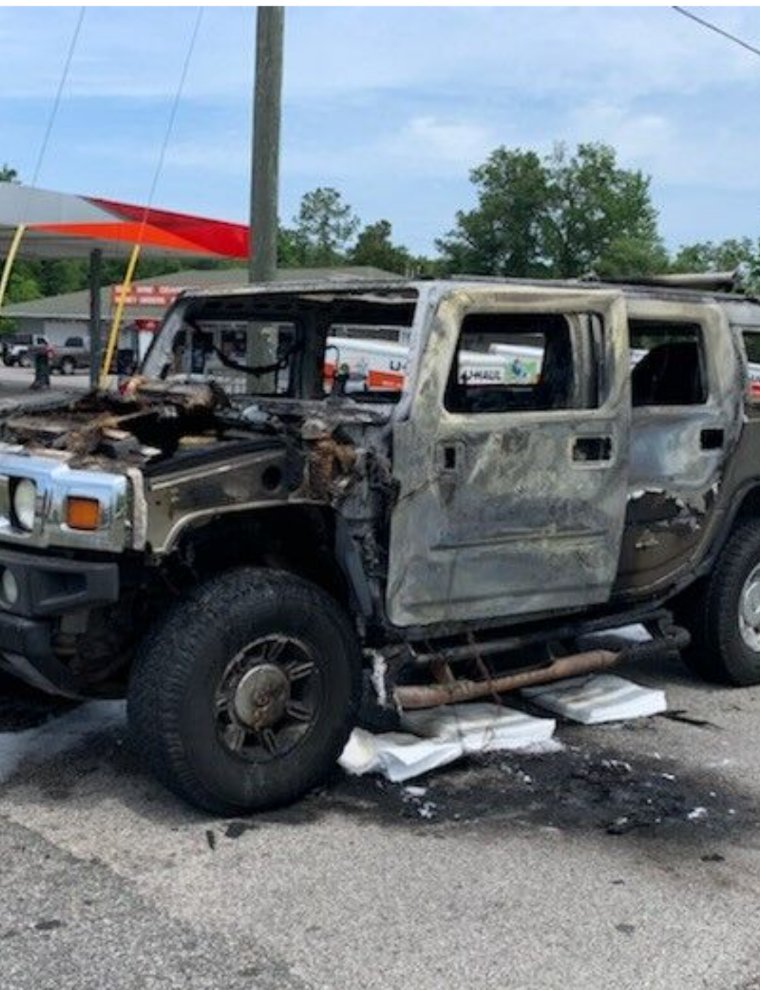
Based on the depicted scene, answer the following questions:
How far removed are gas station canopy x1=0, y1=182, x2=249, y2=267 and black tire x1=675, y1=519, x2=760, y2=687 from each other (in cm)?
1464

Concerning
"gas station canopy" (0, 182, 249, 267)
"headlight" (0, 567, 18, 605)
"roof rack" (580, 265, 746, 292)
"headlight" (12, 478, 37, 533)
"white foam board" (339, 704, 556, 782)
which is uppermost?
"gas station canopy" (0, 182, 249, 267)

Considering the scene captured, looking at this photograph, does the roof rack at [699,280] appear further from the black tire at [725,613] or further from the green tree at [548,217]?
the green tree at [548,217]

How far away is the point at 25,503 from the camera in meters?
4.36

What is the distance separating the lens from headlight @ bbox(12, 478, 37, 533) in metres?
4.30

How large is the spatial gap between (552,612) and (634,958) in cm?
197

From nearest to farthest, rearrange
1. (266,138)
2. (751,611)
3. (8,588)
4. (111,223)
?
1. (8,588)
2. (751,611)
3. (266,138)
4. (111,223)

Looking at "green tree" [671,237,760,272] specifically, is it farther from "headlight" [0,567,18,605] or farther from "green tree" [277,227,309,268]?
"headlight" [0,567,18,605]

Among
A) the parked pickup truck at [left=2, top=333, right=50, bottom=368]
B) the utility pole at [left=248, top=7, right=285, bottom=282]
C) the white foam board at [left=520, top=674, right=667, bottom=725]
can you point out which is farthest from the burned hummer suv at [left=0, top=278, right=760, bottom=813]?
the parked pickup truck at [left=2, top=333, right=50, bottom=368]

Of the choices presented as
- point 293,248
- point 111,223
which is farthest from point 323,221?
point 111,223

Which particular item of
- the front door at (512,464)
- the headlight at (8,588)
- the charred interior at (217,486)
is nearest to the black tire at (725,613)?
the front door at (512,464)

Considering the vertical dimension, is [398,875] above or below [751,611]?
below

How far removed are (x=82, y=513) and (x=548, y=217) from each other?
226 ft

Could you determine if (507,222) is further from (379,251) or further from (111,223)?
(111,223)

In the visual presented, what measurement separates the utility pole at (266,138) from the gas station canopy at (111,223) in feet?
37.8
